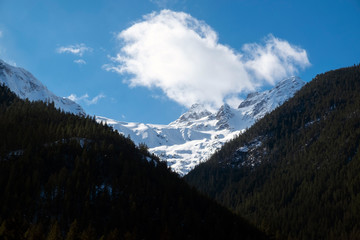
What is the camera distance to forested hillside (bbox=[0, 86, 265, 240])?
10962cm

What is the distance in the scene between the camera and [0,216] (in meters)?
99.4

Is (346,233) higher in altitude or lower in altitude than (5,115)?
lower

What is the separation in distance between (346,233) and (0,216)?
5313 inches

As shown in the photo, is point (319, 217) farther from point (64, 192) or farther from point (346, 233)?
point (64, 192)

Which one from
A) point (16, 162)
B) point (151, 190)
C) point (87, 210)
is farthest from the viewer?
point (151, 190)

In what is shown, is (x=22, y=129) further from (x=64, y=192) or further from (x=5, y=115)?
(x=64, y=192)

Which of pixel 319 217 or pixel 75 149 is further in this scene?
pixel 319 217

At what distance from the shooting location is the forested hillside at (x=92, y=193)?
10962 centimetres

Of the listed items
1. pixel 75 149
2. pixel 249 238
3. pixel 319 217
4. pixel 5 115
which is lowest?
pixel 249 238

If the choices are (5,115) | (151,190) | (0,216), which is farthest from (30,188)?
(5,115)

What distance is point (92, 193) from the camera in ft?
411

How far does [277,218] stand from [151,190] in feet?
268

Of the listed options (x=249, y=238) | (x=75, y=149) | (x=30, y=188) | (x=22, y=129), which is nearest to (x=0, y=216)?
(x=30, y=188)

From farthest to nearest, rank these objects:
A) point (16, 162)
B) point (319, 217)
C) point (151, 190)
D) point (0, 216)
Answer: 1. point (319, 217)
2. point (151, 190)
3. point (16, 162)
4. point (0, 216)
